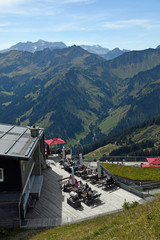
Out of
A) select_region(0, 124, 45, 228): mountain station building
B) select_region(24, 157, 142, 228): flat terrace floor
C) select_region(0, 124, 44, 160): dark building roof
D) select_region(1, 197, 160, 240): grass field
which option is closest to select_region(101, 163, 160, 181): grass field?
select_region(24, 157, 142, 228): flat terrace floor

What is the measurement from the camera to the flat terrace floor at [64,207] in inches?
915

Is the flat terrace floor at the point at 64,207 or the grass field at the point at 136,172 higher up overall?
the grass field at the point at 136,172

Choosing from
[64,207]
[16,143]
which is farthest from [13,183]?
[64,207]

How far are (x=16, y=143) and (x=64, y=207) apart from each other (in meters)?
9.11

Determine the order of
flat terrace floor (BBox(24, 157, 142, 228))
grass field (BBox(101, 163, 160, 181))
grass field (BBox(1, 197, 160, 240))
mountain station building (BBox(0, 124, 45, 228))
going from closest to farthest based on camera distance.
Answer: grass field (BBox(1, 197, 160, 240)) → mountain station building (BBox(0, 124, 45, 228)) → flat terrace floor (BBox(24, 157, 142, 228)) → grass field (BBox(101, 163, 160, 181))

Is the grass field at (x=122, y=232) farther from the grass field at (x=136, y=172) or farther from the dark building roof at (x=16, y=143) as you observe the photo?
the grass field at (x=136, y=172)


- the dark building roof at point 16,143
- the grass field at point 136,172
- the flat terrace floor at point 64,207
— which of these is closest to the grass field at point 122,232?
the flat terrace floor at point 64,207

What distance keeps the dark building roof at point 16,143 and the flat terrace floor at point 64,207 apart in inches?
254

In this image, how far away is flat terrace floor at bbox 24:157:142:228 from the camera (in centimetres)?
2325

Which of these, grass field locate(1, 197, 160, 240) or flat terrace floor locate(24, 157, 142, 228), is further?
flat terrace floor locate(24, 157, 142, 228)

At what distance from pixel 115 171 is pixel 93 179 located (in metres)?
4.07

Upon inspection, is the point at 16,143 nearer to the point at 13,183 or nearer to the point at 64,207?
the point at 13,183

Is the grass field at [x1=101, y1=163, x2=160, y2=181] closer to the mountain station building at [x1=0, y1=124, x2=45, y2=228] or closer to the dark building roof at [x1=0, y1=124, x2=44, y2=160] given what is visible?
the dark building roof at [x1=0, y1=124, x2=44, y2=160]

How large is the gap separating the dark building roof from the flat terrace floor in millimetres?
6449
